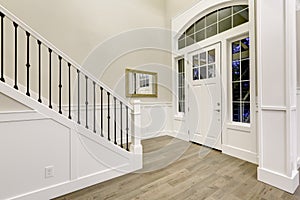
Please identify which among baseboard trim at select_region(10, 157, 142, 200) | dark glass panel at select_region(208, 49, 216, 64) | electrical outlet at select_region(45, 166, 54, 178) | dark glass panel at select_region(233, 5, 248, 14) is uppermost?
dark glass panel at select_region(233, 5, 248, 14)

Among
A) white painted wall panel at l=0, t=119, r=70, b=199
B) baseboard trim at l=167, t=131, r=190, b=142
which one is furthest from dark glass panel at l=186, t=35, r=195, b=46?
white painted wall panel at l=0, t=119, r=70, b=199

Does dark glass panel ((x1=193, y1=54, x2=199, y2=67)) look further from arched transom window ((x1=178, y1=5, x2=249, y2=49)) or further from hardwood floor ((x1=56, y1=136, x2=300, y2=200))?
hardwood floor ((x1=56, y1=136, x2=300, y2=200))

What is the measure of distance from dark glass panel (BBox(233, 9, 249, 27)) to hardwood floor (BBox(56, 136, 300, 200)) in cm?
268

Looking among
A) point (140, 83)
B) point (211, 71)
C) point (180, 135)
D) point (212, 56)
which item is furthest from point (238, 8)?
point (180, 135)

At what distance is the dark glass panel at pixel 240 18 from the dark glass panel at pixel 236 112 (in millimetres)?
1635

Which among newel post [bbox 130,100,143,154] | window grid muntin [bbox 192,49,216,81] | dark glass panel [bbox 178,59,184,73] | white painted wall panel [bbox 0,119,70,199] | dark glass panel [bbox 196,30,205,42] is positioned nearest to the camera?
white painted wall panel [bbox 0,119,70,199]

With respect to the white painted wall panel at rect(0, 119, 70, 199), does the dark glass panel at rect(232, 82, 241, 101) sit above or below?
above

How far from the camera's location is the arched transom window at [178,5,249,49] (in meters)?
3.51

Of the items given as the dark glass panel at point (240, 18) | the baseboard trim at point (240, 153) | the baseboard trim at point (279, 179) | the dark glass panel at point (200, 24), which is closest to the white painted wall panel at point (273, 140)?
the baseboard trim at point (279, 179)

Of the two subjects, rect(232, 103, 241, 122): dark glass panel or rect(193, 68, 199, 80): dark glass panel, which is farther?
rect(193, 68, 199, 80): dark glass panel

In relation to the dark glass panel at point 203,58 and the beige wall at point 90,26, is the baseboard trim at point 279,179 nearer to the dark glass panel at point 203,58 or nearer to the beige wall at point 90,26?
the dark glass panel at point 203,58

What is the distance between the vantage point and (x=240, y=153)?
3.35 metres

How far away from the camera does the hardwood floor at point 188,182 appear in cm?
214

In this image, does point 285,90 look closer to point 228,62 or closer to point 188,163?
point 228,62
